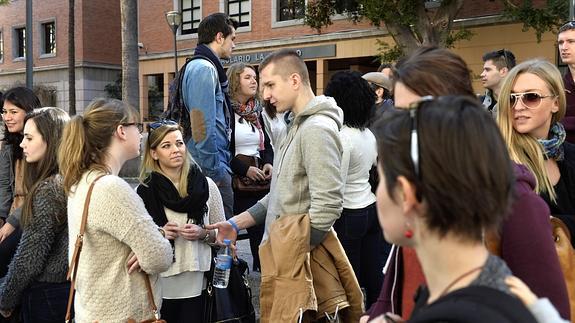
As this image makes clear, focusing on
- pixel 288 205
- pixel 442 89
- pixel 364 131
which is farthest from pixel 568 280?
pixel 364 131

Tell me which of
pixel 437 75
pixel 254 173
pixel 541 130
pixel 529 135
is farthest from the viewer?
pixel 254 173

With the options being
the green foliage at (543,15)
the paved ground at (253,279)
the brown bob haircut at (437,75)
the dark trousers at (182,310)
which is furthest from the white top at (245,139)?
the green foliage at (543,15)

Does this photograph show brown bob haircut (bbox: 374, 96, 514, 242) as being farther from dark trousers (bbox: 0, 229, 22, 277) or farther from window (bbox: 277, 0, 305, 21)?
window (bbox: 277, 0, 305, 21)

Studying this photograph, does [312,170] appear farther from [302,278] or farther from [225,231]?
[225,231]

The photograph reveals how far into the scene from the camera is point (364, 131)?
13.8 ft

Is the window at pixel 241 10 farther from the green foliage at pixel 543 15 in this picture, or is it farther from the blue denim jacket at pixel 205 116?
the blue denim jacket at pixel 205 116

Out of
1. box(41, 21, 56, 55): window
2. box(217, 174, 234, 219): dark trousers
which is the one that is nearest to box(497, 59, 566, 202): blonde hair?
box(217, 174, 234, 219): dark trousers

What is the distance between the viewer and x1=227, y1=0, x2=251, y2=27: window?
2625 centimetres

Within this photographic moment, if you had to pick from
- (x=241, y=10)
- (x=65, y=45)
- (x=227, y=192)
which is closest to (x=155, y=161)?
(x=227, y=192)

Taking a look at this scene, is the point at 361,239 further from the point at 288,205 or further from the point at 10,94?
the point at 10,94

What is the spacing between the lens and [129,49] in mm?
17516

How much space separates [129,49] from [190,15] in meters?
11.5

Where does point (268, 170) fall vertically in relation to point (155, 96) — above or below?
below

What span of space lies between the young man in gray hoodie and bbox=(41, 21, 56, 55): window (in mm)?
34345
